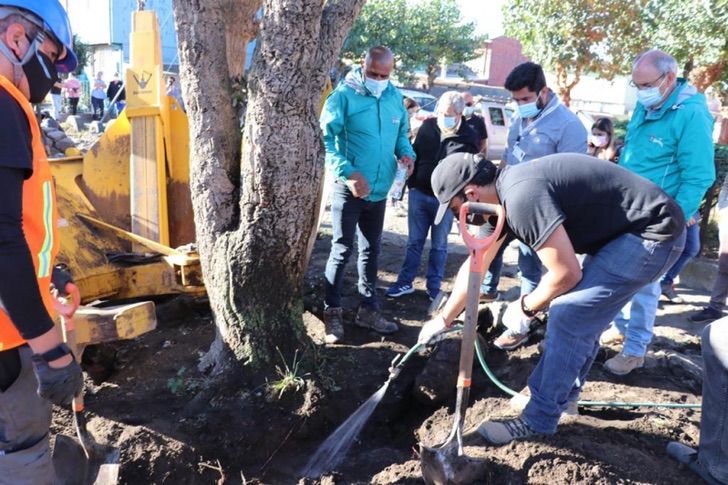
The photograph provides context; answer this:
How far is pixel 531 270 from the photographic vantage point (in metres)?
4.68

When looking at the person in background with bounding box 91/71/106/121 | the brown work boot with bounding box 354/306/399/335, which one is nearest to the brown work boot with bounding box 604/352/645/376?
the brown work boot with bounding box 354/306/399/335

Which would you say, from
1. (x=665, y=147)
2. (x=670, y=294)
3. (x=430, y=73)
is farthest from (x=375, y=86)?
(x=430, y=73)

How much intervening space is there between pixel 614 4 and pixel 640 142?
11024mm

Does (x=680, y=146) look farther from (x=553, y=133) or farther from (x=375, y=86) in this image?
(x=375, y=86)

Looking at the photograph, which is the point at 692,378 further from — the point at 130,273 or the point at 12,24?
the point at 12,24

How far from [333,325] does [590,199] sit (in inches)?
95.0

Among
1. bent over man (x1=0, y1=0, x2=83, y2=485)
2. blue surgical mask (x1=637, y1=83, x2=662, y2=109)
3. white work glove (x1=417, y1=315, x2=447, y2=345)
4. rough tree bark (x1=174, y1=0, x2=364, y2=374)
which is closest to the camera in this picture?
bent over man (x1=0, y1=0, x2=83, y2=485)

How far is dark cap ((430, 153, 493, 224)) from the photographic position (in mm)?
2707

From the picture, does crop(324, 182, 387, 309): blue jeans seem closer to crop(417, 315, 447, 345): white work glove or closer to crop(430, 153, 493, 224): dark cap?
crop(417, 315, 447, 345): white work glove

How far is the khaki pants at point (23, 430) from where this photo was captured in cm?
222

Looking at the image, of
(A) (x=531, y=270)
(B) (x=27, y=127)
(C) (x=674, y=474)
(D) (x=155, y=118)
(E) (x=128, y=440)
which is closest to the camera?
Result: (B) (x=27, y=127)

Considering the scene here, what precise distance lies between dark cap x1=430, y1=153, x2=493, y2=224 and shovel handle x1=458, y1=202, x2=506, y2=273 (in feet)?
0.37

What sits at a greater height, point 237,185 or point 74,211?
point 237,185

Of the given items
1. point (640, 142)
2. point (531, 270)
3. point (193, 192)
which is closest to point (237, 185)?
point (193, 192)
